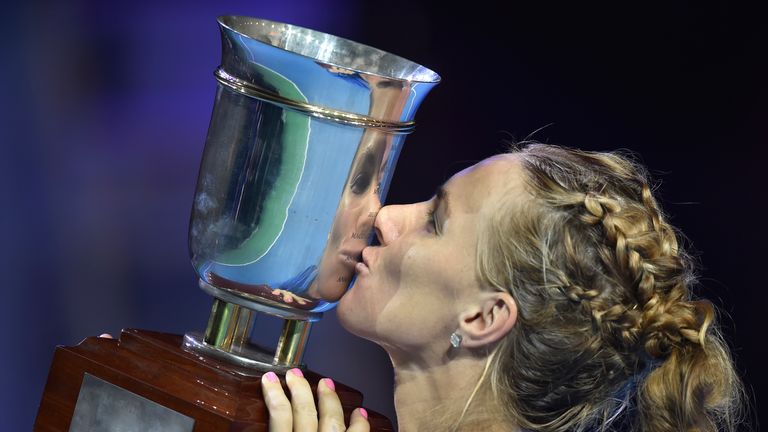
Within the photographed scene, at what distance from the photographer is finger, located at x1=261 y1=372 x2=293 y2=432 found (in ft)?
3.69

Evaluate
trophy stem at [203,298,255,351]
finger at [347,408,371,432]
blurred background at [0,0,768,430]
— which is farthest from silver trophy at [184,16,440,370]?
blurred background at [0,0,768,430]

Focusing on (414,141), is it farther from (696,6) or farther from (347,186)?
(347,186)

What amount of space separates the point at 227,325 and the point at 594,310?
1.51 ft

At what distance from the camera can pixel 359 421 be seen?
1215 millimetres

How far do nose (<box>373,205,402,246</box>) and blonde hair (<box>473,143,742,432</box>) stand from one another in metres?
0.12

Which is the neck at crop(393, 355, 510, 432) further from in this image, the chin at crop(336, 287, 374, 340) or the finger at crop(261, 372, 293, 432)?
the finger at crop(261, 372, 293, 432)

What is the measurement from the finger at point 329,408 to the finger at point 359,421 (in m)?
0.01

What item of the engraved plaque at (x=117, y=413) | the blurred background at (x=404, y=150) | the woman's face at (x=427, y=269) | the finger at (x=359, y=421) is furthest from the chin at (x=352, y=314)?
the blurred background at (x=404, y=150)

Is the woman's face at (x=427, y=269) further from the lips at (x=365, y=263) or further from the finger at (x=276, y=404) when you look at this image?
the finger at (x=276, y=404)

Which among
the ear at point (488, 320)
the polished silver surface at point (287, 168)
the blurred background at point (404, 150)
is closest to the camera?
the polished silver surface at point (287, 168)

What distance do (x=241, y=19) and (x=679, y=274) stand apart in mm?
644

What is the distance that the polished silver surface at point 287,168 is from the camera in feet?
3.58

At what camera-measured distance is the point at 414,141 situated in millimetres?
2074

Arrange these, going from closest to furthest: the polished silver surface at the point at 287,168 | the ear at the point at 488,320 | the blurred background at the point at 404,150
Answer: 1. the polished silver surface at the point at 287,168
2. the ear at the point at 488,320
3. the blurred background at the point at 404,150
